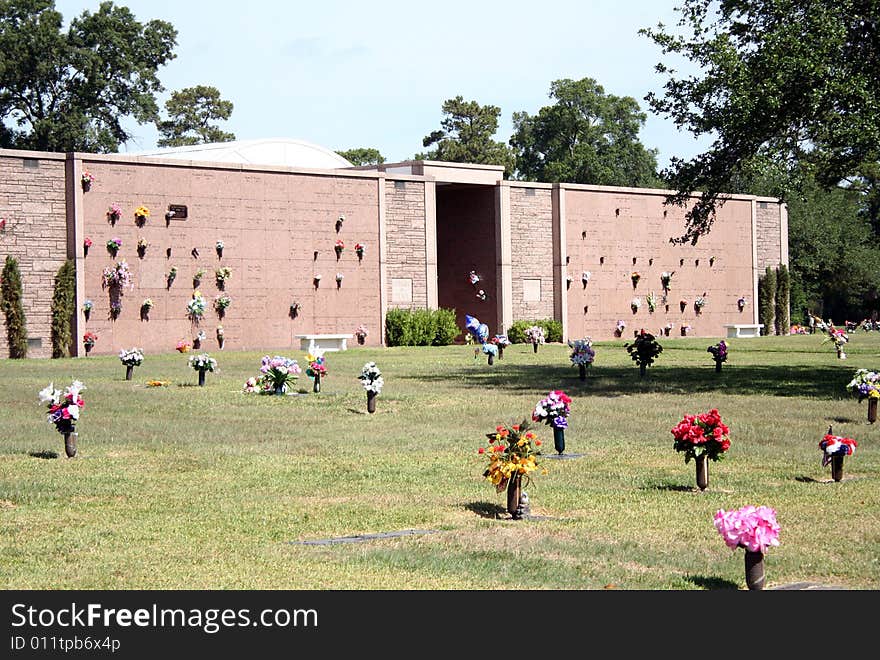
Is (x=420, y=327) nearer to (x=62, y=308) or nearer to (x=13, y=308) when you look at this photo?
(x=62, y=308)

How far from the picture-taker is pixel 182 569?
356 inches

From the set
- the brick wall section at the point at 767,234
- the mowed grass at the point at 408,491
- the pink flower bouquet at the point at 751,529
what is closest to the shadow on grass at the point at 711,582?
the mowed grass at the point at 408,491

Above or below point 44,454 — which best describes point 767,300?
above

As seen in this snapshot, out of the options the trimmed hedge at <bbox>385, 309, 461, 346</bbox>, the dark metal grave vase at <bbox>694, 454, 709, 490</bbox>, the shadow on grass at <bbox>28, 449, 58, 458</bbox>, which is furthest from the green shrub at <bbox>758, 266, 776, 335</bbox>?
the shadow on grass at <bbox>28, 449, 58, 458</bbox>

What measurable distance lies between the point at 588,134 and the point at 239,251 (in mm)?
56902

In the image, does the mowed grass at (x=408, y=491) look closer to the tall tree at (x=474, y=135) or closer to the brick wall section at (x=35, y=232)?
the brick wall section at (x=35, y=232)

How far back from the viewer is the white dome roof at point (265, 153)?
52.0 m

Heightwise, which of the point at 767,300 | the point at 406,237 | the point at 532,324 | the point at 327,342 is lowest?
the point at 327,342

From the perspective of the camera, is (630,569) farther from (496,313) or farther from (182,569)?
(496,313)

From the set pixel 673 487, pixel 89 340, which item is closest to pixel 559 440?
pixel 673 487

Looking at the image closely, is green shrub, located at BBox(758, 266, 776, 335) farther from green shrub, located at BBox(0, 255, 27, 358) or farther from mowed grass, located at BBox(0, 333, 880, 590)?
green shrub, located at BBox(0, 255, 27, 358)

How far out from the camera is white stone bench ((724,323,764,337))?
5484 cm

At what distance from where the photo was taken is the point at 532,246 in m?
48.9

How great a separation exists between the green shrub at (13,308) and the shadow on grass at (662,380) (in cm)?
1410
